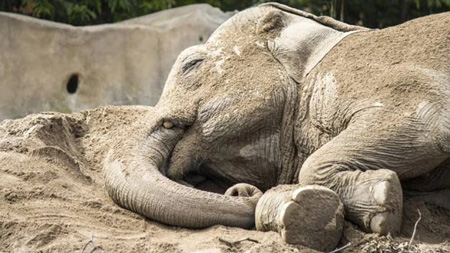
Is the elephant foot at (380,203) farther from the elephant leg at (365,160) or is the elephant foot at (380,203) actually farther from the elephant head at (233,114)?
the elephant head at (233,114)

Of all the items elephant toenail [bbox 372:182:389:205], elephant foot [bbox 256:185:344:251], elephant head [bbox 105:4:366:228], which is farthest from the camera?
elephant head [bbox 105:4:366:228]

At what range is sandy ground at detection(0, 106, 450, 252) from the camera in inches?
240

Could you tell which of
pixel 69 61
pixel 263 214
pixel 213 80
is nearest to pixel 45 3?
pixel 69 61

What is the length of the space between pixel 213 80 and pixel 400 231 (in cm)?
132

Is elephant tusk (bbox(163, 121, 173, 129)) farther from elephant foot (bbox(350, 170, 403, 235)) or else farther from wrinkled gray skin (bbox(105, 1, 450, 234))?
elephant foot (bbox(350, 170, 403, 235))

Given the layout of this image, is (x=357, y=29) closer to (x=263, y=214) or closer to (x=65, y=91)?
A: (x=263, y=214)

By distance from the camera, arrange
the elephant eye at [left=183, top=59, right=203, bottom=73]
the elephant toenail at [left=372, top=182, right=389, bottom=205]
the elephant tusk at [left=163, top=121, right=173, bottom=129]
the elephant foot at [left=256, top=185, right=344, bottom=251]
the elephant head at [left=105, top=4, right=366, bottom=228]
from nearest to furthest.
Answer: the elephant foot at [left=256, top=185, right=344, bottom=251] < the elephant toenail at [left=372, top=182, right=389, bottom=205] < the elephant head at [left=105, top=4, right=366, bottom=228] < the elephant tusk at [left=163, top=121, right=173, bottom=129] < the elephant eye at [left=183, top=59, right=203, bottom=73]

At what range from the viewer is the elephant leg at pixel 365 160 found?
6.30 meters

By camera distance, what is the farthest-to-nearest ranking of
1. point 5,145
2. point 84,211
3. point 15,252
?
1. point 5,145
2. point 84,211
3. point 15,252

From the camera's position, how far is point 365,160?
650cm

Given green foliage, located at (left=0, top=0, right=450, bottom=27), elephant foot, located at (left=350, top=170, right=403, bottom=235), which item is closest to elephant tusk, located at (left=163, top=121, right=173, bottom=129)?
elephant foot, located at (left=350, top=170, right=403, bottom=235)

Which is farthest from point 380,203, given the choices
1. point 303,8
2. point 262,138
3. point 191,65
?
point 303,8

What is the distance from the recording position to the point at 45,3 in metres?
13.2

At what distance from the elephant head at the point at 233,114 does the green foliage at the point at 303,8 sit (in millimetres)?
4870
